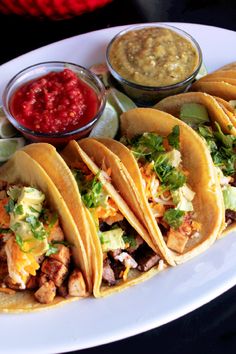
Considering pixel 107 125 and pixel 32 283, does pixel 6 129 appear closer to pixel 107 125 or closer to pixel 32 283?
pixel 107 125

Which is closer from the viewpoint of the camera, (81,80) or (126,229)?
(126,229)

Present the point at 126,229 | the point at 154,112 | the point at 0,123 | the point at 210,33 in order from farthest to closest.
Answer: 1. the point at 210,33
2. the point at 0,123
3. the point at 154,112
4. the point at 126,229

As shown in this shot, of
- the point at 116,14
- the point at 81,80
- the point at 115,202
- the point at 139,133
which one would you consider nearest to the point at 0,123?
the point at 81,80

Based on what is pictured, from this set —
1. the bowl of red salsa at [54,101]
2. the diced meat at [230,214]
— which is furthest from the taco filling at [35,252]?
the diced meat at [230,214]

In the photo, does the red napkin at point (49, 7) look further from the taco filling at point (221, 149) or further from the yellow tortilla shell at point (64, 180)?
the yellow tortilla shell at point (64, 180)

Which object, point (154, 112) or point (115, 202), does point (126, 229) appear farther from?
point (154, 112)

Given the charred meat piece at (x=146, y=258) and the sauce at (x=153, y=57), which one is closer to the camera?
the charred meat piece at (x=146, y=258)

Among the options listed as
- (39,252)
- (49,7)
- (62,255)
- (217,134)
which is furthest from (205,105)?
(49,7)
